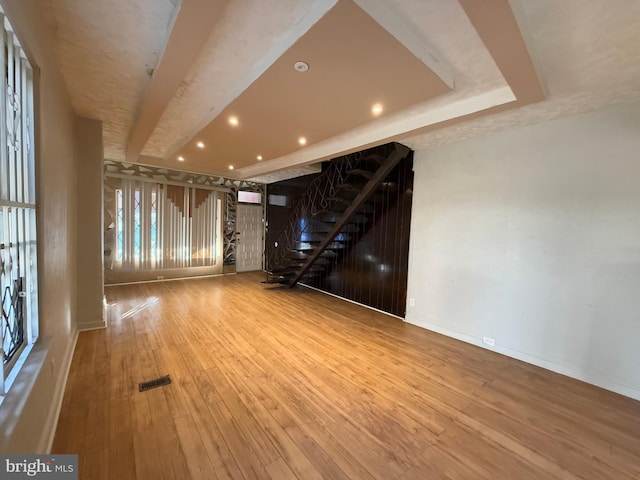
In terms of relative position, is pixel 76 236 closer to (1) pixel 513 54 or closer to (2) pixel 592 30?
(1) pixel 513 54

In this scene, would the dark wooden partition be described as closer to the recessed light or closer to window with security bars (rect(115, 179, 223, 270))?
the recessed light

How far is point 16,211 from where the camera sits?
1.46 metres

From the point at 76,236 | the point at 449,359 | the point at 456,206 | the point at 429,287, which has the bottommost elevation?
the point at 449,359

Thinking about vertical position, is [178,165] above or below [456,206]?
above

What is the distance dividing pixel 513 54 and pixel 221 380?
356 cm

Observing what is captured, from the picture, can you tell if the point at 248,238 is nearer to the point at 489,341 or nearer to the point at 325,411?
the point at 325,411

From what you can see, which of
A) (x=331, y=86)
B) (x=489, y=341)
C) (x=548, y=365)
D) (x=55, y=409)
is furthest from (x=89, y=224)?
(x=548, y=365)

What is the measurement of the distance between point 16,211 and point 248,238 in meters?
6.61

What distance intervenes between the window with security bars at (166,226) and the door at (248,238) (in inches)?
23.6

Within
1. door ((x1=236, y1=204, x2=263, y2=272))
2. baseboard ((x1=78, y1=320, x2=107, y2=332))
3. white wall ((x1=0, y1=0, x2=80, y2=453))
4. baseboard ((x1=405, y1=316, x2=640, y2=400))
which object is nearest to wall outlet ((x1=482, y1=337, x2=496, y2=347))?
baseboard ((x1=405, y1=316, x2=640, y2=400))

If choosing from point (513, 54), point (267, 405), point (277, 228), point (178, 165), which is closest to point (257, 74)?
point (513, 54)

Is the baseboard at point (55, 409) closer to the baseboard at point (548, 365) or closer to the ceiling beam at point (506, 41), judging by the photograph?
the ceiling beam at point (506, 41)

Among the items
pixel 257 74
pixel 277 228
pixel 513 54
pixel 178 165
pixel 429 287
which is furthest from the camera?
pixel 277 228

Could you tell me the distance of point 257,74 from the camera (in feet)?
7.06
